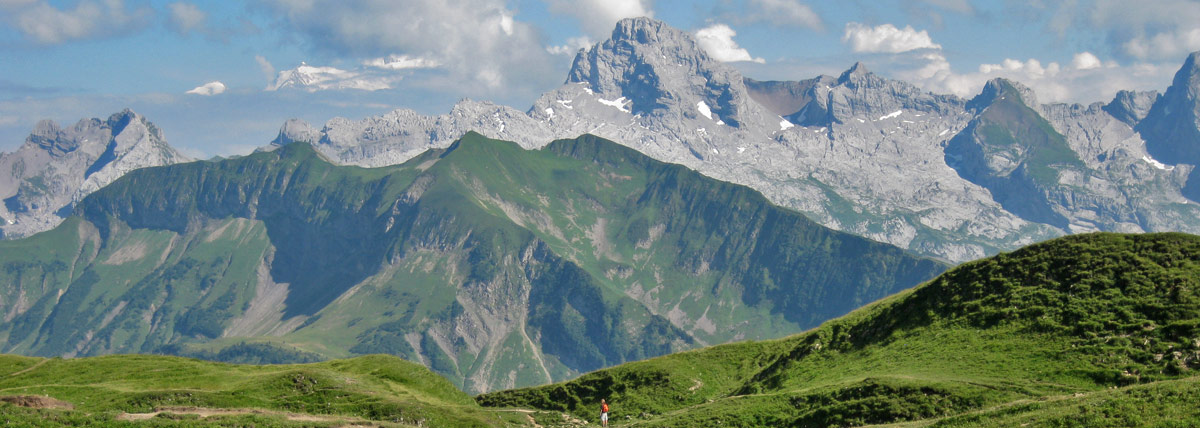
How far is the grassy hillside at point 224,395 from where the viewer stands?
74.9 meters

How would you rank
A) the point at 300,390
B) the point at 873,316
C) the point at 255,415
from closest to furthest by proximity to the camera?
1. the point at 255,415
2. the point at 300,390
3. the point at 873,316

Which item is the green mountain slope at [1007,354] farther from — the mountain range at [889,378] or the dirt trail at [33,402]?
the dirt trail at [33,402]

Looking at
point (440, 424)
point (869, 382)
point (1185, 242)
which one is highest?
point (1185, 242)

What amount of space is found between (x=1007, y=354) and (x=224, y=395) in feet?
261

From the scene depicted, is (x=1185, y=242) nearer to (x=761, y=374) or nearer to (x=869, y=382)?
(x=869, y=382)

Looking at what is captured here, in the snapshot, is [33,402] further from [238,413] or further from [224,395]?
[224,395]

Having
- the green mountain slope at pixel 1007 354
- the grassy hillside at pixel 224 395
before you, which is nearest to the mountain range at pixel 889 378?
the green mountain slope at pixel 1007 354

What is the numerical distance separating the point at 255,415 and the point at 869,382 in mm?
54876

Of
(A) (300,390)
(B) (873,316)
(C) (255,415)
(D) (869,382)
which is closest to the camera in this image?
(C) (255,415)

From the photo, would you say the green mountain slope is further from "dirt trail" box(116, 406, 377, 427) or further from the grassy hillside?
"dirt trail" box(116, 406, 377, 427)

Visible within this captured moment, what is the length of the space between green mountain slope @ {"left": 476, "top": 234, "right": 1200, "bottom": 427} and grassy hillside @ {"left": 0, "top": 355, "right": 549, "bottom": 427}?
22.6 metres

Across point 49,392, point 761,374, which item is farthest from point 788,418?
point 49,392

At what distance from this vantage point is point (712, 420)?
88.2m

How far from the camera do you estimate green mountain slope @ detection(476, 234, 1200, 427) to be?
71188mm
